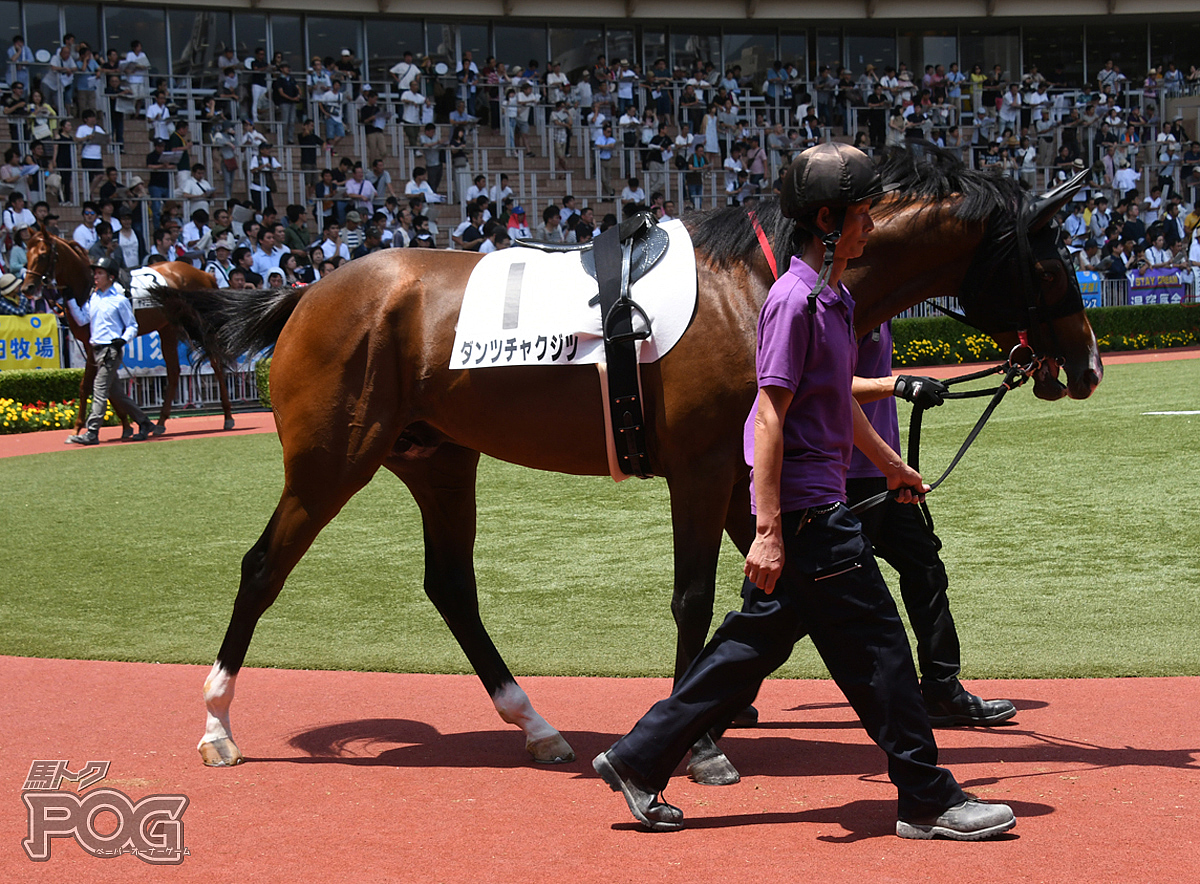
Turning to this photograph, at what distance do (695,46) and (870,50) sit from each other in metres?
4.45

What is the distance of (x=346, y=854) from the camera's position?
3.05 meters

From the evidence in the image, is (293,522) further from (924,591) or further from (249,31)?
(249,31)

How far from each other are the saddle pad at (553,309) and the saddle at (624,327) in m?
0.03

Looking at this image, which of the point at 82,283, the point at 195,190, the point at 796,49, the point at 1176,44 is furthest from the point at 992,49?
the point at 82,283

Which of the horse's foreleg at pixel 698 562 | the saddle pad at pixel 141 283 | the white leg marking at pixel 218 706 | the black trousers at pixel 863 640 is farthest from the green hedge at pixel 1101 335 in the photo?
the black trousers at pixel 863 640

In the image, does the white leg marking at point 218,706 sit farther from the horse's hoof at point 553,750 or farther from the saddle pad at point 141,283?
the saddle pad at point 141,283

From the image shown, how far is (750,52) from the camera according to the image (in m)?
28.9

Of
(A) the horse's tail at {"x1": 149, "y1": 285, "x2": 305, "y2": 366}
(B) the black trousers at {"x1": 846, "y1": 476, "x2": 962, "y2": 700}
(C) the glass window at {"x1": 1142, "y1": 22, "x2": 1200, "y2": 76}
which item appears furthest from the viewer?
(C) the glass window at {"x1": 1142, "y1": 22, "x2": 1200, "y2": 76}

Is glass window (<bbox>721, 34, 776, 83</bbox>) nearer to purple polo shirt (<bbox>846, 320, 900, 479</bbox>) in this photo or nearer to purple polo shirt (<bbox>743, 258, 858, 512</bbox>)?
purple polo shirt (<bbox>846, 320, 900, 479</bbox>)

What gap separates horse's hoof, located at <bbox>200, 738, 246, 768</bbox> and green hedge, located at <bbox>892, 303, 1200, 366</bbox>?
50.8 ft

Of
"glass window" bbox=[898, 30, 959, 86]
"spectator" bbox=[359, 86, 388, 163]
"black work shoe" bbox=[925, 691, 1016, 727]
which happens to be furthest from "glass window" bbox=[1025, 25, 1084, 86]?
"black work shoe" bbox=[925, 691, 1016, 727]

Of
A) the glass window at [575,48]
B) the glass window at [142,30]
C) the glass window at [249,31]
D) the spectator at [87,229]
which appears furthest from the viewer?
the glass window at [575,48]

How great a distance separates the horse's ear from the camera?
3715 mm

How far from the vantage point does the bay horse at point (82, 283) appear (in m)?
13.2
